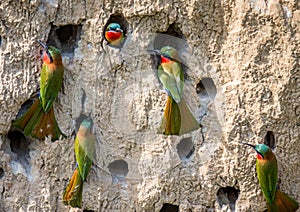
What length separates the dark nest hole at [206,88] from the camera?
2.73 meters

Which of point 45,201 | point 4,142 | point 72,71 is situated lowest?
point 45,201

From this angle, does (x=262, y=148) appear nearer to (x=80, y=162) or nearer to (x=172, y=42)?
(x=172, y=42)

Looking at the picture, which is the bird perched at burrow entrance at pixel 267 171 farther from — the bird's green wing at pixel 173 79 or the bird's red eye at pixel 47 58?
the bird's red eye at pixel 47 58

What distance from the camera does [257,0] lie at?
2.66 meters

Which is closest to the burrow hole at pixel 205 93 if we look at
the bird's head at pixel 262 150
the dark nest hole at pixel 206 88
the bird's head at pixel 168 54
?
the dark nest hole at pixel 206 88

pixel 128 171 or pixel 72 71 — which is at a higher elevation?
pixel 72 71

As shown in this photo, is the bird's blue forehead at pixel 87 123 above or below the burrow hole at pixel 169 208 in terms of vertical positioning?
above

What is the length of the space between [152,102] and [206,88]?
19 centimetres

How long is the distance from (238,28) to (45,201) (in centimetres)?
85

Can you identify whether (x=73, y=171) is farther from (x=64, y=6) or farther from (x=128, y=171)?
(x=64, y=6)

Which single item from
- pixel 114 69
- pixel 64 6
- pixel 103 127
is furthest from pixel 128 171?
pixel 64 6

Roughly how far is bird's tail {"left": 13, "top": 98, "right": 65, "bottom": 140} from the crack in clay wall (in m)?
0.04

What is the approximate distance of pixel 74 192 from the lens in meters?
2.66

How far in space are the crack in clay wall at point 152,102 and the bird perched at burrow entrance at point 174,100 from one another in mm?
54
